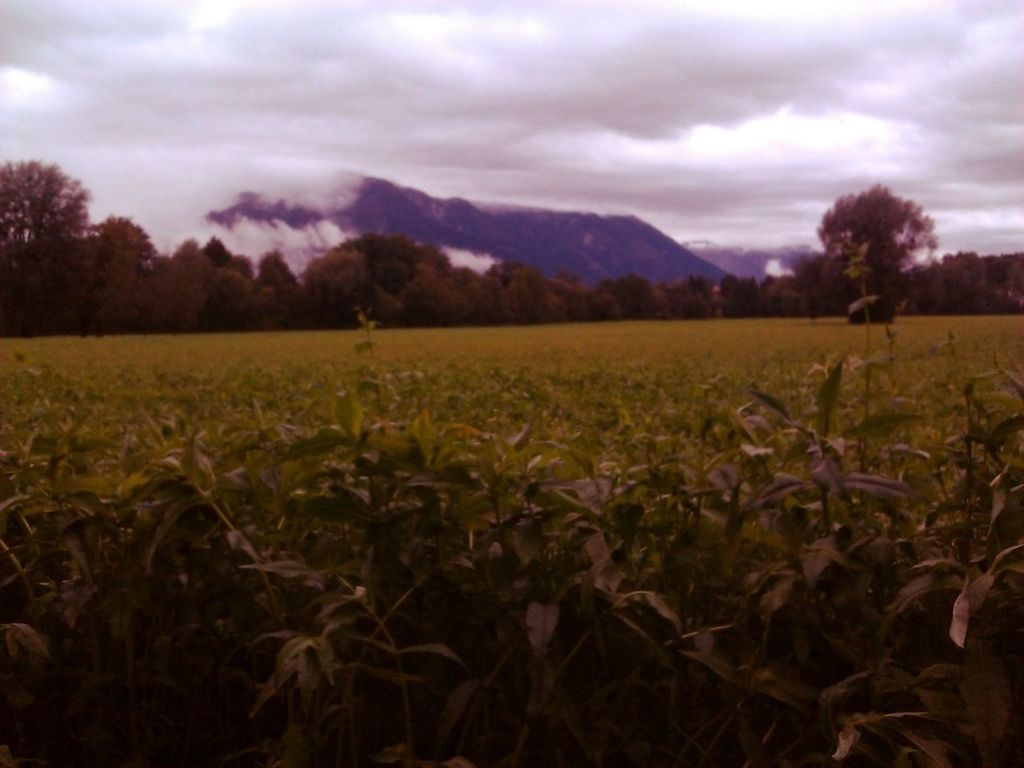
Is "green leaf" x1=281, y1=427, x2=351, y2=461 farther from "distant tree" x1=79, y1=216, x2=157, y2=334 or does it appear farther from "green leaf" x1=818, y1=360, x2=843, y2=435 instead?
"distant tree" x1=79, y1=216, x2=157, y2=334

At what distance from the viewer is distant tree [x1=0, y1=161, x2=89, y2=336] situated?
4.88 meters

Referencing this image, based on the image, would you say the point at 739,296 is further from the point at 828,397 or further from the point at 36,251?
the point at 828,397

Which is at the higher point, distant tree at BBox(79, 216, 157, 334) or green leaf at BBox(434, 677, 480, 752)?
distant tree at BBox(79, 216, 157, 334)

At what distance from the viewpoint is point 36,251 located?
224 inches

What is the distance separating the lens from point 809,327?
36.8 meters

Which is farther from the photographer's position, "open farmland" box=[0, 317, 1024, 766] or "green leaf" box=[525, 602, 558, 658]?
"open farmland" box=[0, 317, 1024, 766]

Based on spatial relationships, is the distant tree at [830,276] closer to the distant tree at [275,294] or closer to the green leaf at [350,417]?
the green leaf at [350,417]

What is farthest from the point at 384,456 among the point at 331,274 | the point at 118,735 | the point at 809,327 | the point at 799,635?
the point at 809,327

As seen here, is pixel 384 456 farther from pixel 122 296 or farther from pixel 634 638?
pixel 122 296

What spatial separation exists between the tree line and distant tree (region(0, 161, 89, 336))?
0.04 ft

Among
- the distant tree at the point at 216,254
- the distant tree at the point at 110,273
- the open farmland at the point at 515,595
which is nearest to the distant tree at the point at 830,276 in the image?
the open farmland at the point at 515,595

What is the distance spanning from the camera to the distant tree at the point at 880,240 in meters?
2.70

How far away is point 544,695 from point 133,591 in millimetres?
938

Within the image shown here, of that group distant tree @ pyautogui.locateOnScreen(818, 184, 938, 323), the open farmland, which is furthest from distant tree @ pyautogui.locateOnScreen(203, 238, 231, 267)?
the open farmland
